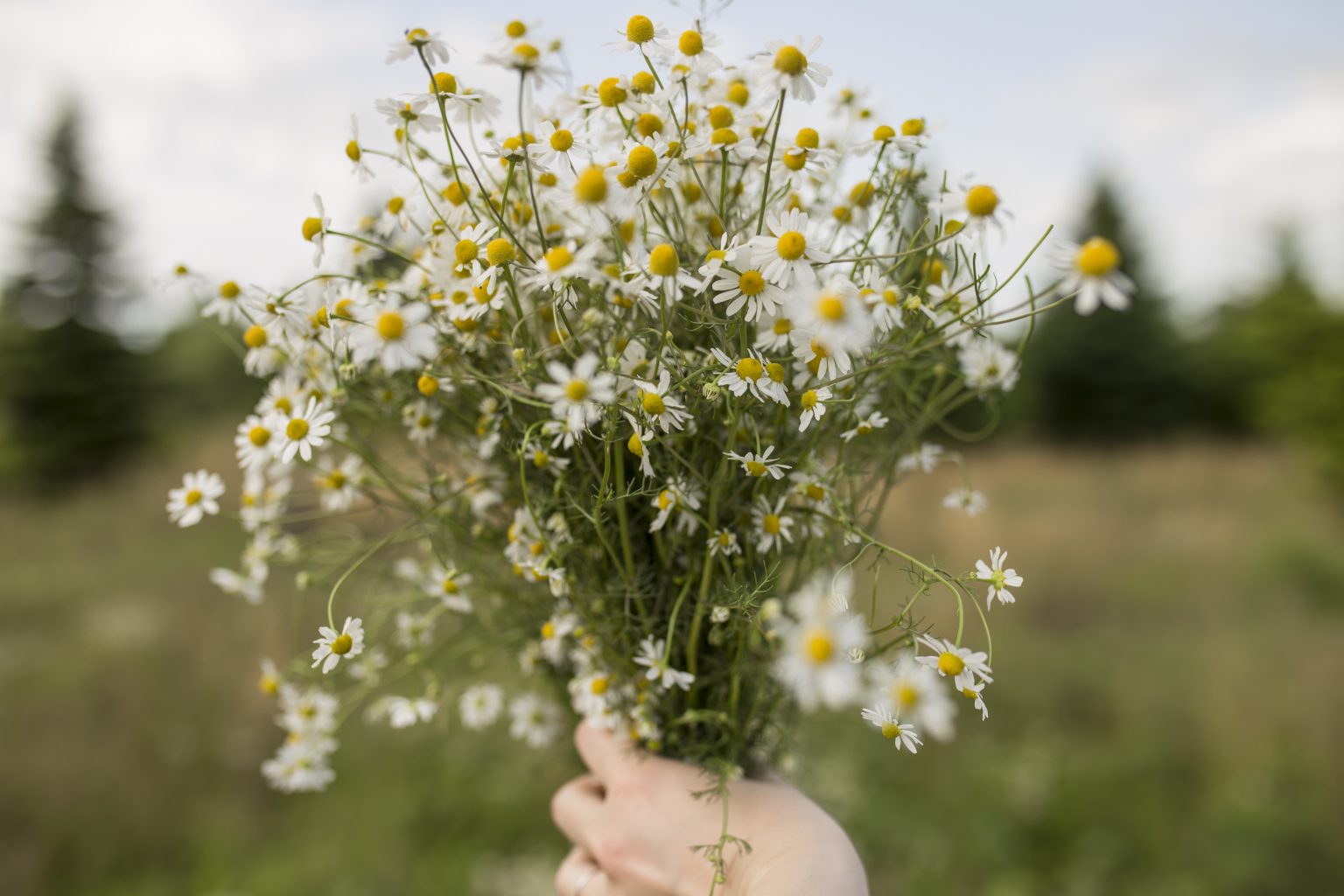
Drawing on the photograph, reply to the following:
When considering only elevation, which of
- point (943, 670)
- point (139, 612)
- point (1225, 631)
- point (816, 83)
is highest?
point (816, 83)

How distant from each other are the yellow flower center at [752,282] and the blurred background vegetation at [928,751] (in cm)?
77

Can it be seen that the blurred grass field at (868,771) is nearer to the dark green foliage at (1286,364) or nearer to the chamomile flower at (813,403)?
the chamomile flower at (813,403)

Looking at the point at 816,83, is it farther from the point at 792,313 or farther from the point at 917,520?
the point at 917,520

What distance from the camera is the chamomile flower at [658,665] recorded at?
3.10 feet

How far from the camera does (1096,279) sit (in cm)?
61

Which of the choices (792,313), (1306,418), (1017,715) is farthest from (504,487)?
(1306,418)

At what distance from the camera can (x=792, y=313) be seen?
69 centimetres

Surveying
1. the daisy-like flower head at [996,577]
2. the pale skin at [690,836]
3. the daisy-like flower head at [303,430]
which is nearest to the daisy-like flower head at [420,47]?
the daisy-like flower head at [303,430]

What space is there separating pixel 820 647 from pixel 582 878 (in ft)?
2.87

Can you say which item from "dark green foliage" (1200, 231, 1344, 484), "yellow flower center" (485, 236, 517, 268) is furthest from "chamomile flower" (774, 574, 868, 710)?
"dark green foliage" (1200, 231, 1344, 484)

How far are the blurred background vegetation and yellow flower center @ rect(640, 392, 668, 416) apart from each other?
0.64 metres

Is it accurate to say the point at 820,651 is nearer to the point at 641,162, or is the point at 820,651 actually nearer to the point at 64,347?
the point at 641,162

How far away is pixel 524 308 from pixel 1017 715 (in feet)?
13.6

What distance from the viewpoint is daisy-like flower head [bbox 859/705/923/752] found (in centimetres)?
80
